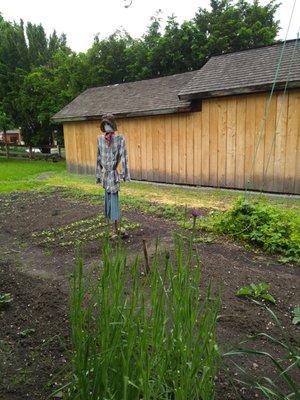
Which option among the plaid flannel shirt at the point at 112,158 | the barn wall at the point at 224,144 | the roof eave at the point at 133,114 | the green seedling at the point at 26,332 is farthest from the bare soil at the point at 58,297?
the roof eave at the point at 133,114

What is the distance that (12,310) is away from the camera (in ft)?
11.3

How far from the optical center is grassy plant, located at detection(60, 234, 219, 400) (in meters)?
1.53

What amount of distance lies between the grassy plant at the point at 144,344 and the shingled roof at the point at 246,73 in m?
8.64

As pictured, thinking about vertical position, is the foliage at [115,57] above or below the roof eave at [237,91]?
above

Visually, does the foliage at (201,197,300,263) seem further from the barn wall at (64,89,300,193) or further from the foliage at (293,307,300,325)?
the barn wall at (64,89,300,193)

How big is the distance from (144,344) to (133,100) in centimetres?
1348

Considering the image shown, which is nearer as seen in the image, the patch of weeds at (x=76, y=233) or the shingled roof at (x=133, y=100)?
the patch of weeds at (x=76, y=233)

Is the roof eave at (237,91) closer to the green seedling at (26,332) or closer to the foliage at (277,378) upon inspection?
the foliage at (277,378)

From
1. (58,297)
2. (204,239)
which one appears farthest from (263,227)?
(58,297)

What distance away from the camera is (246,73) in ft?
34.4

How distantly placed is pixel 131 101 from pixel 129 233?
9270 mm

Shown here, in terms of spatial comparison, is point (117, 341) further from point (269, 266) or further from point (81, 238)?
point (81, 238)

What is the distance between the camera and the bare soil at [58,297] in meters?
2.48

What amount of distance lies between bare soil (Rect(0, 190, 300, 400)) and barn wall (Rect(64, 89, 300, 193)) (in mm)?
3813
